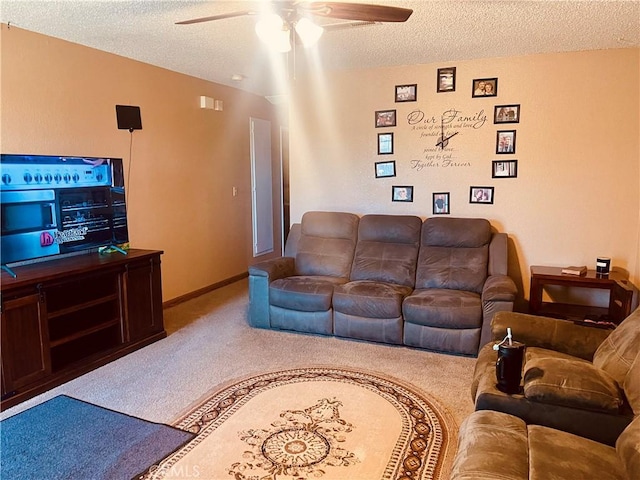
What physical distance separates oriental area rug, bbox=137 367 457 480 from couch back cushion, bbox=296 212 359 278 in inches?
56.1

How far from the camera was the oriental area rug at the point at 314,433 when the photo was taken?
2170mm

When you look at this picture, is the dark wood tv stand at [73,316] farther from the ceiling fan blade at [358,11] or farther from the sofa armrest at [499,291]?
the sofa armrest at [499,291]

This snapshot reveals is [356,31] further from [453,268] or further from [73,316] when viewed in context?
[73,316]

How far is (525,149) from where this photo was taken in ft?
13.5

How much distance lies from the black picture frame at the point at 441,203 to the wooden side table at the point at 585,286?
3.20 ft

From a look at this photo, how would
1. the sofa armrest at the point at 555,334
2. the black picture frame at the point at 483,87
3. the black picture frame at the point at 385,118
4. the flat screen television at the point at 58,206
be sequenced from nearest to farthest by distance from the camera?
the sofa armrest at the point at 555,334 < the flat screen television at the point at 58,206 < the black picture frame at the point at 483,87 < the black picture frame at the point at 385,118

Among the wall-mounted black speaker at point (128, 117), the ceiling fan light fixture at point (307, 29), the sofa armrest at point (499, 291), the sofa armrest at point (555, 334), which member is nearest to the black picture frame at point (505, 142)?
the sofa armrest at point (499, 291)

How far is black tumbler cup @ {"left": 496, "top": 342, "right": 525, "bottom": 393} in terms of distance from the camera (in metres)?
1.93

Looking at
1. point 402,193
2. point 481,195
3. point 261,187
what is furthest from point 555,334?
point 261,187

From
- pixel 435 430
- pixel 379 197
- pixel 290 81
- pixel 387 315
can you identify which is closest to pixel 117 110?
pixel 290 81

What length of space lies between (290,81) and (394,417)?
12.0 ft

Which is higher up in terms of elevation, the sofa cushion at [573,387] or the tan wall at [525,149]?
the tan wall at [525,149]

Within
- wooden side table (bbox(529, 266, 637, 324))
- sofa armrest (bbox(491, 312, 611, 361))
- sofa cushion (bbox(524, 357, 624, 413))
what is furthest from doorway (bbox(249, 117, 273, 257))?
sofa cushion (bbox(524, 357, 624, 413))

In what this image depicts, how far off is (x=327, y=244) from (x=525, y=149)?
2.02 metres
